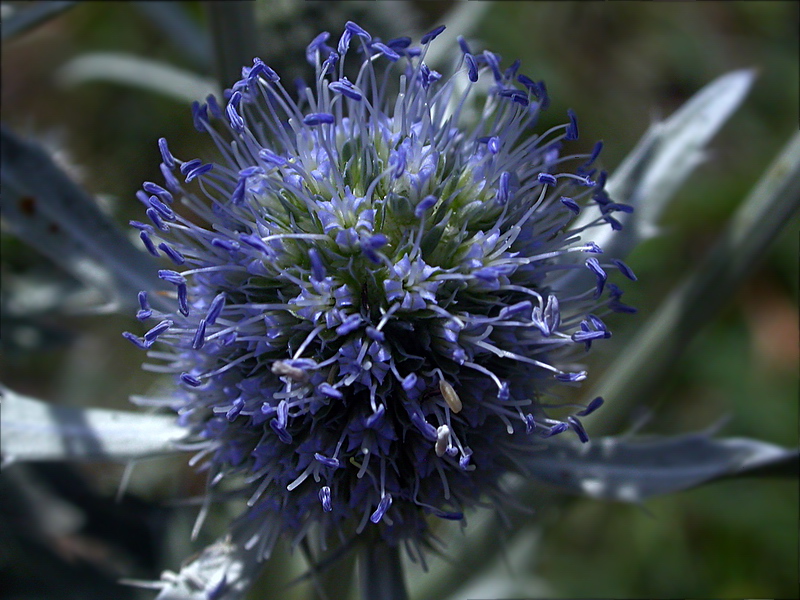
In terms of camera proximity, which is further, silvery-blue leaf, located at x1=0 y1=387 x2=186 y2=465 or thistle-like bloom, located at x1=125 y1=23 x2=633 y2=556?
silvery-blue leaf, located at x1=0 y1=387 x2=186 y2=465

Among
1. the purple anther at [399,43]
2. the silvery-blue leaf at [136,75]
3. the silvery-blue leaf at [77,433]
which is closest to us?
the purple anther at [399,43]

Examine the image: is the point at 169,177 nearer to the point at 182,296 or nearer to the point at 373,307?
Answer: the point at 182,296

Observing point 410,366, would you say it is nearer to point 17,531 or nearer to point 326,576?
point 326,576

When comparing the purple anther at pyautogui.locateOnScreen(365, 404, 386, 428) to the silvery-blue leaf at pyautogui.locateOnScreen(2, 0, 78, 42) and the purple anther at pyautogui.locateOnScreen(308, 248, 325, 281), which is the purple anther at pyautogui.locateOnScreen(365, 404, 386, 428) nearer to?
the purple anther at pyautogui.locateOnScreen(308, 248, 325, 281)

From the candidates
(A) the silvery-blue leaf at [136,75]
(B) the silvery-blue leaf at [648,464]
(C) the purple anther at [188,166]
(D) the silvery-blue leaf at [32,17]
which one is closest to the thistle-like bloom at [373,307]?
(C) the purple anther at [188,166]

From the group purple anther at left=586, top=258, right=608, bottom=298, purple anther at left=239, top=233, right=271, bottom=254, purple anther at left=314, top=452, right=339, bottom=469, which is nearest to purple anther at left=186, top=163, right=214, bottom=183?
purple anther at left=239, top=233, right=271, bottom=254

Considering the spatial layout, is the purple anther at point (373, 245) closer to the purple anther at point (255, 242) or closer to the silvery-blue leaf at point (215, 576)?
the purple anther at point (255, 242)
